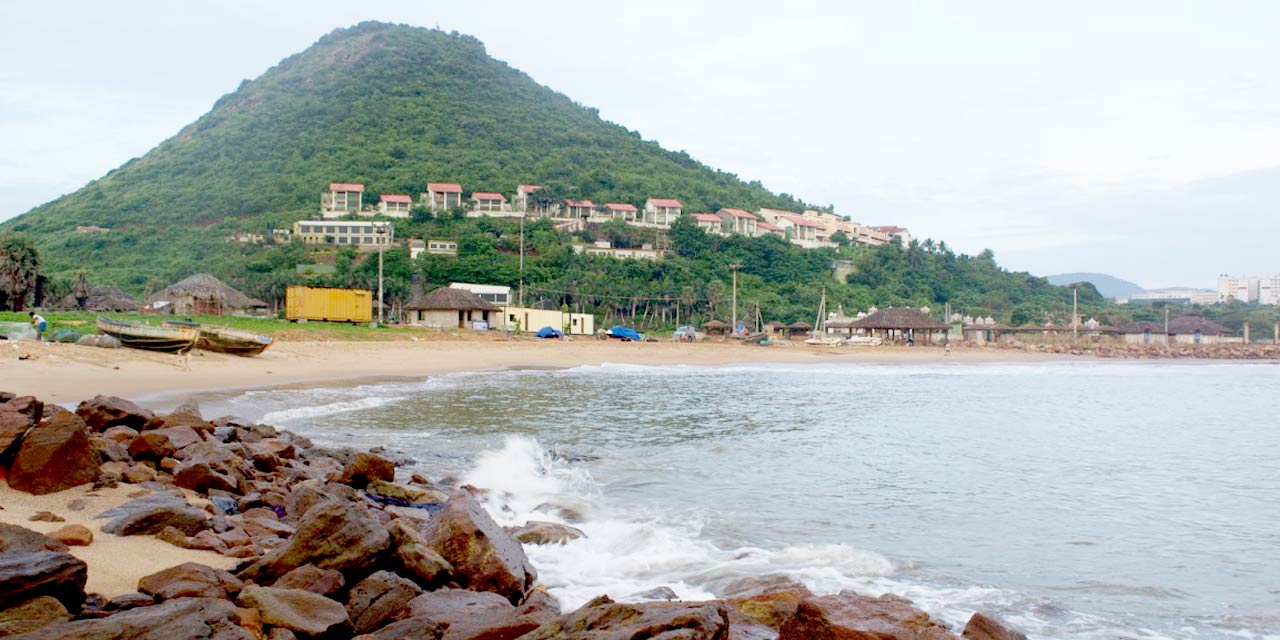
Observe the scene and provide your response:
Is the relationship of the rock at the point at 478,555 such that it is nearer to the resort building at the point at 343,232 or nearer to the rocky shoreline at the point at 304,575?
the rocky shoreline at the point at 304,575

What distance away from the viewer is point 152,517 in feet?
18.7

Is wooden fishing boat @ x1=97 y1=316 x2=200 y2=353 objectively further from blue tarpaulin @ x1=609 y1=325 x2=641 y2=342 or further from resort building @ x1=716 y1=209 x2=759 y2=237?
resort building @ x1=716 y1=209 x2=759 y2=237

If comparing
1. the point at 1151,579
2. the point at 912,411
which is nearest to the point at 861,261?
the point at 912,411

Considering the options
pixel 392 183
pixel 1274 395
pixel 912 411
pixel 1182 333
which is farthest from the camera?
pixel 392 183

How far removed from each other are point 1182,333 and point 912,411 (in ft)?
223

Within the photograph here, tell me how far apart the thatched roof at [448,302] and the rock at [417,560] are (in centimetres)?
4509

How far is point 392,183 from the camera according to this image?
89812 millimetres

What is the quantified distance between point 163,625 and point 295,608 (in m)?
0.69

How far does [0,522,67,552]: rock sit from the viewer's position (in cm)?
413

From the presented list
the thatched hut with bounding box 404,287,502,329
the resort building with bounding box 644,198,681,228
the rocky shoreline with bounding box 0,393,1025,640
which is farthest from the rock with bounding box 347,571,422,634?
the resort building with bounding box 644,198,681,228

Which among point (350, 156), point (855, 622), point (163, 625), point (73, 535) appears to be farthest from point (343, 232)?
point (855, 622)

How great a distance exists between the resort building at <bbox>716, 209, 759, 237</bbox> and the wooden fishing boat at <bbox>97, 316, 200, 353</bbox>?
72672 mm

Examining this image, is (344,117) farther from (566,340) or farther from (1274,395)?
(1274,395)

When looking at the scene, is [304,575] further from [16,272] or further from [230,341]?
[16,272]
